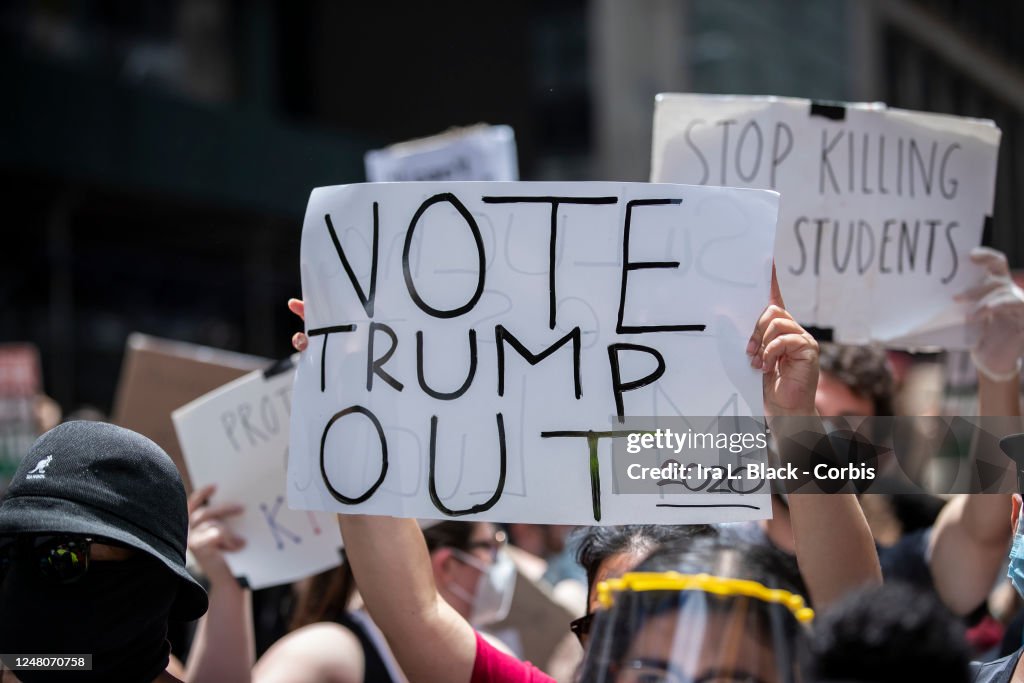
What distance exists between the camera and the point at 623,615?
55.3 inches

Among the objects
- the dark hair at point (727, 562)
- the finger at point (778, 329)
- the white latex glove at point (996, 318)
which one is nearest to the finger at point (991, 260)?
the white latex glove at point (996, 318)

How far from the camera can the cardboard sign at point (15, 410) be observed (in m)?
6.10

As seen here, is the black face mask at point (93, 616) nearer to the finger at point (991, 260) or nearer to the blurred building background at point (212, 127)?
the finger at point (991, 260)

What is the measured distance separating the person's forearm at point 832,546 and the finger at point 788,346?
0.23 m

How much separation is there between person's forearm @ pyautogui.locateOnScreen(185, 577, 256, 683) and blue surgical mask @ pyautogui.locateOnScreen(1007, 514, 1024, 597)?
59.6 inches

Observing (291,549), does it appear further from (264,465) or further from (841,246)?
(841,246)

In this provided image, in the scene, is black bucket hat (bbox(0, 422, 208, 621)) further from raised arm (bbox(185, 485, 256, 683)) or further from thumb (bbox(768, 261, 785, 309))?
thumb (bbox(768, 261, 785, 309))

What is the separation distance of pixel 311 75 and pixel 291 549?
1432 cm

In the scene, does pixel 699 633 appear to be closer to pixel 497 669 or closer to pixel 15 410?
pixel 497 669

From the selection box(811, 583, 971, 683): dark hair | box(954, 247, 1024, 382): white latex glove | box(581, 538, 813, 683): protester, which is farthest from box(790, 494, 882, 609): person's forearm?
box(954, 247, 1024, 382): white latex glove

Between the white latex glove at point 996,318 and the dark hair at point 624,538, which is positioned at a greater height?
the white latex glove at point 996,318

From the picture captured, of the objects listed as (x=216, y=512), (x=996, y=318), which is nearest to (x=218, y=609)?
(x=216, y=512)

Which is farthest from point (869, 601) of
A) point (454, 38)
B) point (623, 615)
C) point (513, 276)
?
point (454, 38)

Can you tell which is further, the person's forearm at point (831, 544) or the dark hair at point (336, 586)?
the dark hair at point (336, 586)
